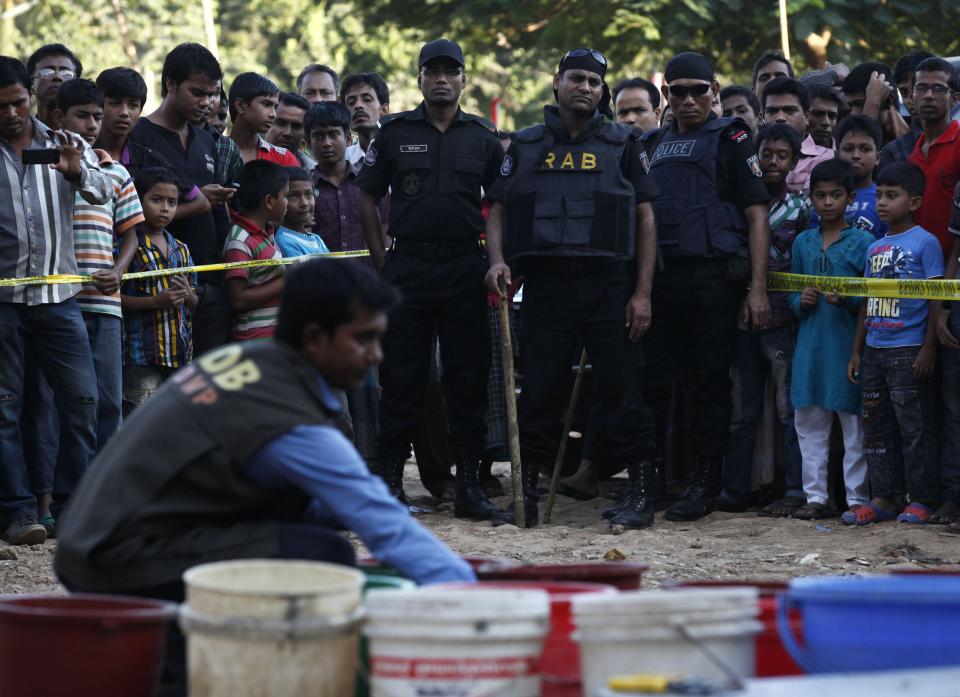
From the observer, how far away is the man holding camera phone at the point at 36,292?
7.25 metres

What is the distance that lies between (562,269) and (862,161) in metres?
1.86

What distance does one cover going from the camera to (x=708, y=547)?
752 centimetres

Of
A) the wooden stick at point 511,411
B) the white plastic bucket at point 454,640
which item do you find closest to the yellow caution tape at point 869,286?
the wooden stick at point 511,411

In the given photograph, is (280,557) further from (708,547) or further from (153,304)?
(153,304)

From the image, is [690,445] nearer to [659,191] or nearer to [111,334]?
[659,191]

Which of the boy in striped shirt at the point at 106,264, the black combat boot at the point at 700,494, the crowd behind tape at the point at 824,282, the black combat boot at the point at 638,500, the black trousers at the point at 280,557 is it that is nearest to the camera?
the black trousers at the point at 280,557

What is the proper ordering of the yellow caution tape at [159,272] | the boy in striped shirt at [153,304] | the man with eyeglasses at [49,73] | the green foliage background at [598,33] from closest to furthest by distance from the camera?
the yellow caution tape at [159,272] < the boy in striped shirt at [153,304] < the man with eyeglasses at [49,73] < the green foliage background at [598,33]

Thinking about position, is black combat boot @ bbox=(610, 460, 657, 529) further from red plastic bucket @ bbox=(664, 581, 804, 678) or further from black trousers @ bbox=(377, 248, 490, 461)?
red plastic bucket @ bbox=(664, 581, 804, 678)

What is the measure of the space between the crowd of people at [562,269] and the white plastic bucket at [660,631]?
4.41m

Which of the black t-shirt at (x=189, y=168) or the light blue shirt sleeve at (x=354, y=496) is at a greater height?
the black t-shirt at (x=189, y=168)

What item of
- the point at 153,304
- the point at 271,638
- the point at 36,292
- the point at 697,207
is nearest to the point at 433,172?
the point at 697,207

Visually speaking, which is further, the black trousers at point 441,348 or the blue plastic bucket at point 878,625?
the black trousers at point 441,348

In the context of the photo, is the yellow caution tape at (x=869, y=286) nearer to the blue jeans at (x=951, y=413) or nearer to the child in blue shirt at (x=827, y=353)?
the child in blue shirt at (x=827, y=353)

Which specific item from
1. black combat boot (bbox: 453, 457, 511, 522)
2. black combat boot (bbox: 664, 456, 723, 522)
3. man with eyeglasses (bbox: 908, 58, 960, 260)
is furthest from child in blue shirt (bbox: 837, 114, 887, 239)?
black combat boot (bbox: 453, 457, 511, 522)
